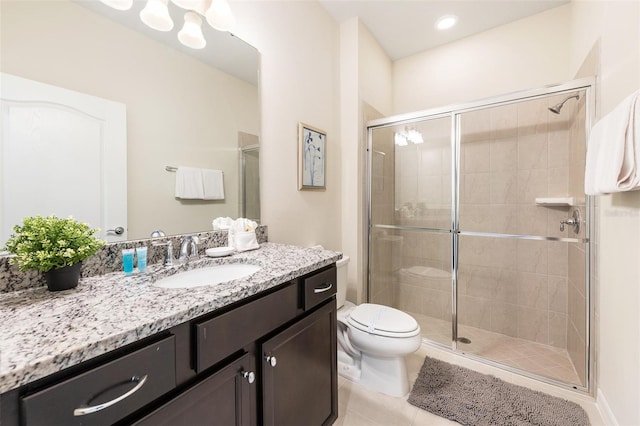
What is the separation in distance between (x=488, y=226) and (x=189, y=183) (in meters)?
2.37

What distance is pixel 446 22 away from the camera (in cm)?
230

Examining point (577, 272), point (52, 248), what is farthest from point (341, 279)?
point (577, 272)

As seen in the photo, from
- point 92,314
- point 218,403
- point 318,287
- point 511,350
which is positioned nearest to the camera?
point 92,314

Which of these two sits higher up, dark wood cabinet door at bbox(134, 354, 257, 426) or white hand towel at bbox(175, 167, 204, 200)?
white hand towel at bbox(175, 167, 204, 200)

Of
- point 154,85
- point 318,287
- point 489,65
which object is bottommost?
point 318,287

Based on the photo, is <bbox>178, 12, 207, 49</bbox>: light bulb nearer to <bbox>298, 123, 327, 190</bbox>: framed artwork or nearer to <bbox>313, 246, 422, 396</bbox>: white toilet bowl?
<bbox>298, 123, 327, 190</bbox>: framed artwork

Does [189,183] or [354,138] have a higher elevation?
[354,138]

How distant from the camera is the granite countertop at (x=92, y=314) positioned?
0.46 metres

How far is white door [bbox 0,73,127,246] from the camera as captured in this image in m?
0.83

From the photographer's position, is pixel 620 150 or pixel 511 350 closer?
pixel 620 150

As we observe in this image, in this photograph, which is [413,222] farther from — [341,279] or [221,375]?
[221,375]

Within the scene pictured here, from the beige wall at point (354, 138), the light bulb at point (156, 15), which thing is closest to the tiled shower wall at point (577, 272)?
the beige wall at point (354, 138)

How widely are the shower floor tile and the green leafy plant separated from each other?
2427 millimetres

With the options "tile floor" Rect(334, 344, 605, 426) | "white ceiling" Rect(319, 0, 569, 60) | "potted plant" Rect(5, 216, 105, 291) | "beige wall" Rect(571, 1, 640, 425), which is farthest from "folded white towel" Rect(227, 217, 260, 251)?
"white ceiling" Rect(319, 0, 569, 60)
